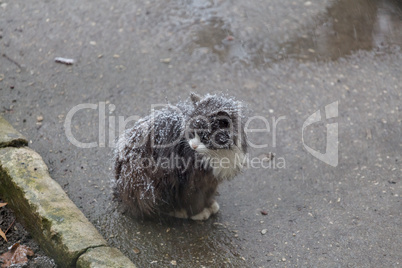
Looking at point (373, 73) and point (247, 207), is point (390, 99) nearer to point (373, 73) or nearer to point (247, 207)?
point (373, 73)

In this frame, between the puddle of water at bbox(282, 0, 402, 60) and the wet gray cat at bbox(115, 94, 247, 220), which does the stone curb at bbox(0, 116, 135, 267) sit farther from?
the puddle of water at bbox(282, 0, 402, 60)

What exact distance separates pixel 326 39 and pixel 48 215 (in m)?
3.86

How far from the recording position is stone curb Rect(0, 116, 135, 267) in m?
2.96

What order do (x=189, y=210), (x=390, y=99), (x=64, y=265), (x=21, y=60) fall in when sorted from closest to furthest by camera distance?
(x=64, y=265) → (x=189, y=210) → (x=390, y=99) → (x=21, y=60)

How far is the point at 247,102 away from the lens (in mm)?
4867

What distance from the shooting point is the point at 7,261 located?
10.5ft

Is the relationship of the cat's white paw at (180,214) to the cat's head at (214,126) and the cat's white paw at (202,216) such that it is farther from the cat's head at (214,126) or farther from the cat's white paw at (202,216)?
the cat's head at (214,126)

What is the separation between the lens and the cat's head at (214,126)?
9.86 feet

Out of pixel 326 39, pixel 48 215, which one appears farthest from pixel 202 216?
pixel 326 39

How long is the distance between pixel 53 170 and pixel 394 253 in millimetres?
2824

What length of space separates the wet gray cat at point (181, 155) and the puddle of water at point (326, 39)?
226cm

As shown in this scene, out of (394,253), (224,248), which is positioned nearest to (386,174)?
(394,253)

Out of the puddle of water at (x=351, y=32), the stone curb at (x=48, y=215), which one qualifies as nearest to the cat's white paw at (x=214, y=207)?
the stone curb at (x=48, y=215)

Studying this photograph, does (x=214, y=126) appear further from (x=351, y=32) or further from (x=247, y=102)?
(x=351, y=32)
